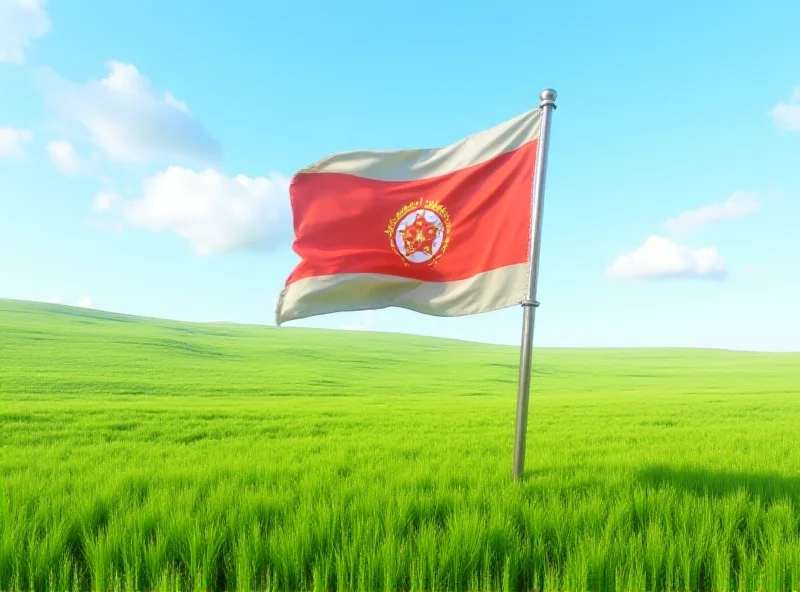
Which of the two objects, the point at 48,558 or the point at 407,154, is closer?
the point at 48,558

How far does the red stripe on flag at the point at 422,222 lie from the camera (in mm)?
5473

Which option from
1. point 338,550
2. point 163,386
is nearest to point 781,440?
point 338,550

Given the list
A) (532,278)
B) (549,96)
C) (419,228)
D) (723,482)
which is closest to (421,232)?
(419,228)

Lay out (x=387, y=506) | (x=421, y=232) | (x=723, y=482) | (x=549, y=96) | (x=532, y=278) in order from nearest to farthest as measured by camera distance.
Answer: (x=387, y=506) → (x=532, y=278) → (x=549, y=96) → (x=723, y=482) → (x=421, y=232)

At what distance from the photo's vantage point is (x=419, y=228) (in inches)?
229

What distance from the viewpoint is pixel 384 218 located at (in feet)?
19.5

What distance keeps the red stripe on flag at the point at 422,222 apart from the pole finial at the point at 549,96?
0.40 metres

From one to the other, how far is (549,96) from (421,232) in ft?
5.99

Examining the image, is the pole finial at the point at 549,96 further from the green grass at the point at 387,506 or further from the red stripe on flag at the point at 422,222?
the green grass at the point at 387,506

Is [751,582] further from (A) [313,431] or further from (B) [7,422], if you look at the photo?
(B) [7,422]

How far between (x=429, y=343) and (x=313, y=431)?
248ft

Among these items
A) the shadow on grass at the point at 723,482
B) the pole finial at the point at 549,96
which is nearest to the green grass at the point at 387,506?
the shadow on grass at the point at 723,482

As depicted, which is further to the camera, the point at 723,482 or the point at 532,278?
the point at 723,482

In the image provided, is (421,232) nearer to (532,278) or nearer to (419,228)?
(419,228)
